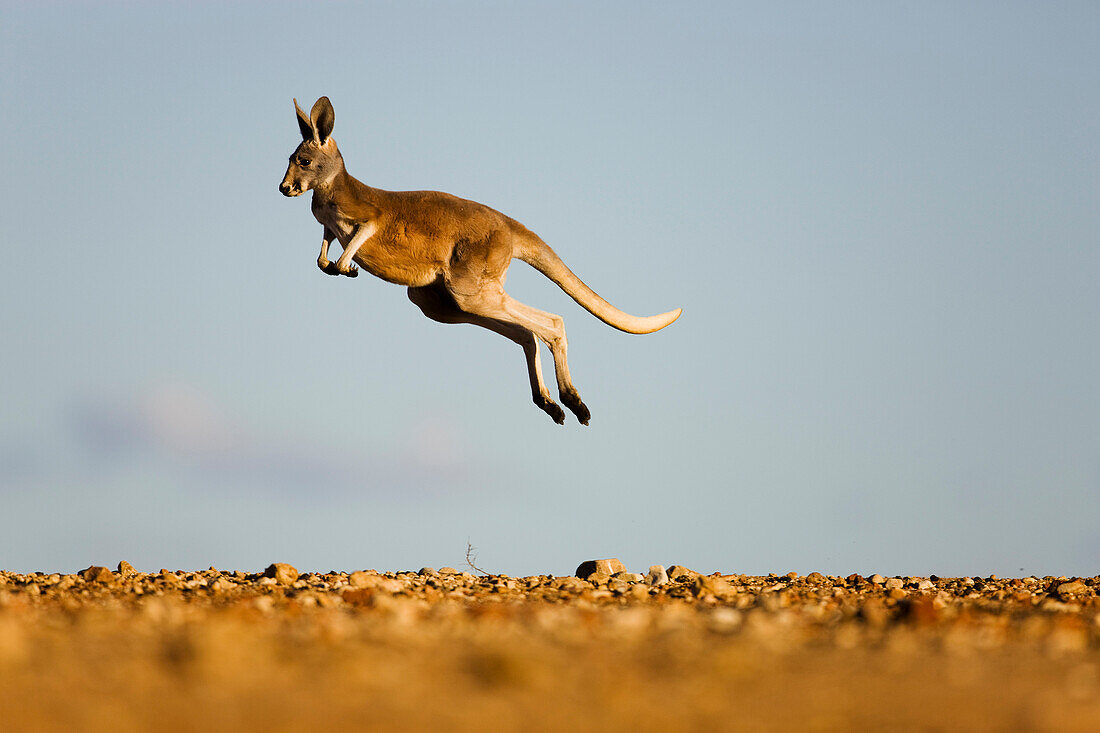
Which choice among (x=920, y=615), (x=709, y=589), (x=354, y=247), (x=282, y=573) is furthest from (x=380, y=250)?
(x=920, y=615)

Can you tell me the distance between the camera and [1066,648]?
443 cm

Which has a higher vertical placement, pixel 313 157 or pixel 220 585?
pixel 313 157

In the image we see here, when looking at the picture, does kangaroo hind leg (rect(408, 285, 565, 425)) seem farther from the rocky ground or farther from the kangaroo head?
the rocky ground

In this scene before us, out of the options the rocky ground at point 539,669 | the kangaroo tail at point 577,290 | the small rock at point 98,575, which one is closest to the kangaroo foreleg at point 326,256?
the kangaroo tail at point 577,290

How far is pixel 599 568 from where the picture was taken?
9211 millimetres

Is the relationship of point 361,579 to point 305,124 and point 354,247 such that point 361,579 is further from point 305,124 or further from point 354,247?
point 305,124

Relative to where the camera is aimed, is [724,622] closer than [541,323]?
Yes

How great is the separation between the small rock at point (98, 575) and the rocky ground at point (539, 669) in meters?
1.86

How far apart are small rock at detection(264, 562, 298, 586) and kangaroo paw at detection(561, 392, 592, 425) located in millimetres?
2887

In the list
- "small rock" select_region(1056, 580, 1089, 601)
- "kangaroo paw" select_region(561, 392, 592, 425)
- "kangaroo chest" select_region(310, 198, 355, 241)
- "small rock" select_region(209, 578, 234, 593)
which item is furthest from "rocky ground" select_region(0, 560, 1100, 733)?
"kangaroo chest" select_region(310, 198, 355, 241)

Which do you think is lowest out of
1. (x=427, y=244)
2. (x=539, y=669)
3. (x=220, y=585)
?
(x=539, y=669)

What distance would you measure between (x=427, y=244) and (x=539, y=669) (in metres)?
6.91

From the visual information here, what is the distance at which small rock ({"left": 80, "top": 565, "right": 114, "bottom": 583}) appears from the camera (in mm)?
7777

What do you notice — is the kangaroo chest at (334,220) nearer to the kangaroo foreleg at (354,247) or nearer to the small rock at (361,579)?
the kangaroo foreleg at (354,247)
